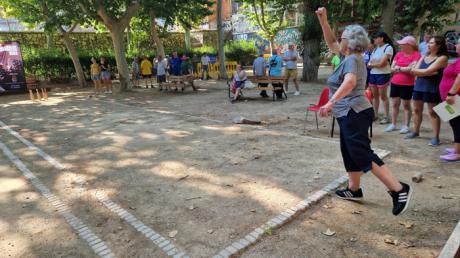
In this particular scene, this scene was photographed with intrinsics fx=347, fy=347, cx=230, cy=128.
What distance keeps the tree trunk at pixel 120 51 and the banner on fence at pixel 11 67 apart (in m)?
4.90

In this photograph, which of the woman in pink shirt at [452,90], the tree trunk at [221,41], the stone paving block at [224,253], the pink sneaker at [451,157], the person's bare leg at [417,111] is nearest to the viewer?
the stone paving block at [224,253]

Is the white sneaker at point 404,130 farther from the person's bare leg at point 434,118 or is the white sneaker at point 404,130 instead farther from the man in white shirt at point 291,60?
the man in white shirt at point 291,60

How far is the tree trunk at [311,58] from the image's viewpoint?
627 inches

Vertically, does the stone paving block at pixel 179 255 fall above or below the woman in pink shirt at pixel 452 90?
below

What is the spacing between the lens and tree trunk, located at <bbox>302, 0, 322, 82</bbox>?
1516 cm

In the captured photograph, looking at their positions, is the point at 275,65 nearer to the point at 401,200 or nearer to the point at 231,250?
the point at 401,200

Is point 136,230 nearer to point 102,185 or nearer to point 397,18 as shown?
point 102,185

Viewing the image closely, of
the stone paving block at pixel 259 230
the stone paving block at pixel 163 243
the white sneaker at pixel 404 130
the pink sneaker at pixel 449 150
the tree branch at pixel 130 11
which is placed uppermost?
the tree branch at pixel 130 11

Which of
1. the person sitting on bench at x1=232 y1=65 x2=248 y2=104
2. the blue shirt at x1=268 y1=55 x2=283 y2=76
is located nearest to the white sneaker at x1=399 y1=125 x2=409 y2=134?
the blue shirt at x1=268 y1=55 x2=283 y2=76

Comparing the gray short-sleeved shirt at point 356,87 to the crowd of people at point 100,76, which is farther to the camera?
the crowd of people at point 100,76

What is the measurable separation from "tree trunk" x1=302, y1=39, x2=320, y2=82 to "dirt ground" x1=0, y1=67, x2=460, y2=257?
875 cm

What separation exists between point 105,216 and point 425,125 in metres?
6.16

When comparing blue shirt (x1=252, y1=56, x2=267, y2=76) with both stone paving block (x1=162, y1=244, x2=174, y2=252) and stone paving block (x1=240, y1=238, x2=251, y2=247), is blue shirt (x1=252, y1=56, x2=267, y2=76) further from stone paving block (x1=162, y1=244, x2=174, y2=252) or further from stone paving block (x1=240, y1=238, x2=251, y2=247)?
stone paving block (x1=162, y1=244, x2=174, y2=252)

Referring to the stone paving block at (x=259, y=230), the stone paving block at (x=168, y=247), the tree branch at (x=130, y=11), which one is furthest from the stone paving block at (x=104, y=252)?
the tree branch at (x=130, y=11)
